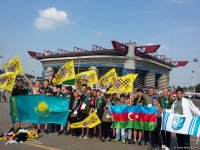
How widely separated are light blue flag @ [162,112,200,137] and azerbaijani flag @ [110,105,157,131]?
613 millimetres

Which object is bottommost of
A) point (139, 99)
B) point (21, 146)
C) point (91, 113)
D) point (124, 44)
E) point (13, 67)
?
point (21, 146)

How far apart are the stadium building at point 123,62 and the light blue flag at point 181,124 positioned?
39.8 meters

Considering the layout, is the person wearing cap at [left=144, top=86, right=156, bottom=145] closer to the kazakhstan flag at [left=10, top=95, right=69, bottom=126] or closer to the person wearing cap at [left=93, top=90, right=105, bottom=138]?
the person wearing cap at [left=93, top=90, right=105, bottom=138]

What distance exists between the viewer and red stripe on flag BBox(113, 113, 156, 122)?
26.6 feet

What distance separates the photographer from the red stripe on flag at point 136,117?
319 inches

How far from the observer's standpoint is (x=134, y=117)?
27.7ft

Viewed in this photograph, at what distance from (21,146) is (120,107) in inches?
132

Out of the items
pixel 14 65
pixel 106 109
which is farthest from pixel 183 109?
pixel 14 65

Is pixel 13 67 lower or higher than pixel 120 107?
higher

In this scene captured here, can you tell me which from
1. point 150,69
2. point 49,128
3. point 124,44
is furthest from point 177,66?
point 49,128

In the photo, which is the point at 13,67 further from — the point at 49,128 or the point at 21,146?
the point at 21,146

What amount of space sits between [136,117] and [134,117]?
→ 72 millimetres

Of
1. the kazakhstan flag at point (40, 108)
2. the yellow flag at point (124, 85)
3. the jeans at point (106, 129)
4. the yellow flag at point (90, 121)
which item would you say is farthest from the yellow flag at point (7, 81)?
the yellow flag at point (124, 85)

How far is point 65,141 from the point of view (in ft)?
27.0
